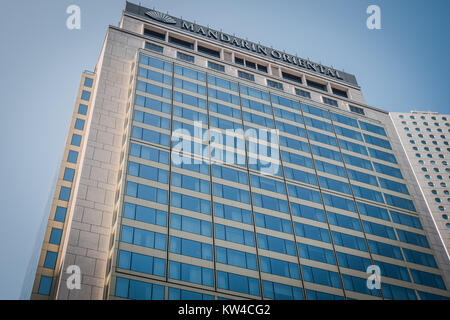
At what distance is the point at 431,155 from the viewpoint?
124 m

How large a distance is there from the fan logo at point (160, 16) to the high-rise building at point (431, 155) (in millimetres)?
68487

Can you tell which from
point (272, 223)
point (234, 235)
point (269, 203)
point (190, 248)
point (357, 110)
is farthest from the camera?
point (357, 110)

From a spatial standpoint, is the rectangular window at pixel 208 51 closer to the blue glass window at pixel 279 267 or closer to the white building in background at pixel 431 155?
the blue glass window at pixel 279 267

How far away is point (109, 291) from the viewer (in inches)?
1665

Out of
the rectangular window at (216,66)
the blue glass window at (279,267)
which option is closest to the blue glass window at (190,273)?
the blue glass window at (279,267)

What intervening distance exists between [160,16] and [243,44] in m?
16.8

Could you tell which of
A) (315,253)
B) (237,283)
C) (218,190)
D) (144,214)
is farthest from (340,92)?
(144,214)

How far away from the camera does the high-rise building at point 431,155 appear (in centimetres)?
11044

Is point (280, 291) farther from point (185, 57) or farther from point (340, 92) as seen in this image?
point (340, 92)

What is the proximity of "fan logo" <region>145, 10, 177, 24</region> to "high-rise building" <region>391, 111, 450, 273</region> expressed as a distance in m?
68.5

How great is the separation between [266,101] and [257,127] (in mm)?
7744

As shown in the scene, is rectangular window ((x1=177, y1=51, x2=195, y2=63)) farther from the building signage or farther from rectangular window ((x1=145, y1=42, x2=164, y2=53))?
the building signage
